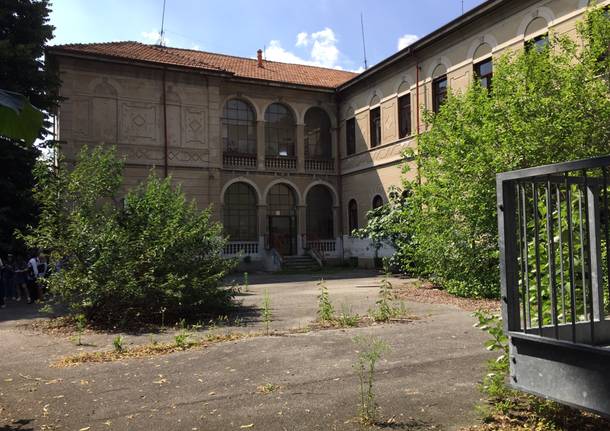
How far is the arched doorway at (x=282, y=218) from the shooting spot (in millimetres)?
31484

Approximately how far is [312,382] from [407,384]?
1049 millimetres

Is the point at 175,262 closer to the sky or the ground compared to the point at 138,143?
closer to the ground

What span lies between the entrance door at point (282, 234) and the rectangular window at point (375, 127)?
661 cm

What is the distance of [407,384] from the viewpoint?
589 cm

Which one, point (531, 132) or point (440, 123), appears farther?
point (440, 123)

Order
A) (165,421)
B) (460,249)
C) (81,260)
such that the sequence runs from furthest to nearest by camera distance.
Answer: (460,249), (81,260), (165,421)

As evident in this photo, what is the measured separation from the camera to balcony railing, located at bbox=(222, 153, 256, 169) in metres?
30.0

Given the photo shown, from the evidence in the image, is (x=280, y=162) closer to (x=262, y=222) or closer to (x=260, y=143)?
(x=260, y=143)

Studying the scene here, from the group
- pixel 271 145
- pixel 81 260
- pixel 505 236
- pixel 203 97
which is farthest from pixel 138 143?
pixel 505 236

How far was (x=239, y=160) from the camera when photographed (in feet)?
99.7

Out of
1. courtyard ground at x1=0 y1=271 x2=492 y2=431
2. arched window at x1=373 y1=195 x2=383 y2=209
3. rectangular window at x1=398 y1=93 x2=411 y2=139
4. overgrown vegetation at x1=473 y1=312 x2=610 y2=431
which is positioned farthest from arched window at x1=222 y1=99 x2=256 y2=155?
overgrown vegetation at x1=473 y1=312 x2=610 y2=431

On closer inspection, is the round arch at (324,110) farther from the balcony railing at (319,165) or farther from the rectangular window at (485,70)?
the rectangular window at (485,70)

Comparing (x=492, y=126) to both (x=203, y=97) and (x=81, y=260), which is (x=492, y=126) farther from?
(x=203, y=97)

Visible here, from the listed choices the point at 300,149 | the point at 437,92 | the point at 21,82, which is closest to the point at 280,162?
the point at 300,149
